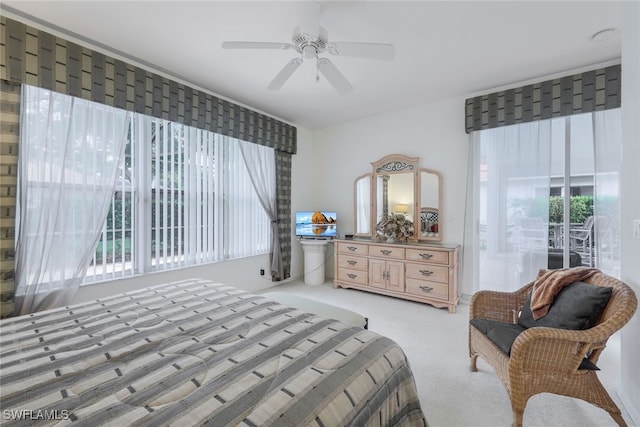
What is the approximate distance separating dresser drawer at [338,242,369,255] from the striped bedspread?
253cm

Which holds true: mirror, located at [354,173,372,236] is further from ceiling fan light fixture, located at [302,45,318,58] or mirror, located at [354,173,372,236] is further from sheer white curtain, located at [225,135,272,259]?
ceiling fan light fixture, located at [302,45,318,58]

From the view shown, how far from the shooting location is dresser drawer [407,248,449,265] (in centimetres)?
335

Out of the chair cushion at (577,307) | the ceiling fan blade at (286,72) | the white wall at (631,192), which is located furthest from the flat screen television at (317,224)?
the white wall at (631,192)

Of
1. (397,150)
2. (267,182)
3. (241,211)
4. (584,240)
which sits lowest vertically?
(584,240)

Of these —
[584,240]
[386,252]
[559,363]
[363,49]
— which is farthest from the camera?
[386,252]

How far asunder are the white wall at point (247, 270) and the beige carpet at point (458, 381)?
171 cm

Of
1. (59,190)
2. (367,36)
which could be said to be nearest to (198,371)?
(59,190)

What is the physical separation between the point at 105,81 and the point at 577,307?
3.93 meters

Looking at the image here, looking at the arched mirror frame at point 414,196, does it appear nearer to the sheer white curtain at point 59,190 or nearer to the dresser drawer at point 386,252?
the dresser drawer at point 386,252

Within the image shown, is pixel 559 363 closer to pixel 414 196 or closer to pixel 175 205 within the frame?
pixel 414 196

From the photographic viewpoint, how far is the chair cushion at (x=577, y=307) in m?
1.54

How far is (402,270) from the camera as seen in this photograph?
366cm

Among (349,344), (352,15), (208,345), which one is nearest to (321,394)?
(349,344)

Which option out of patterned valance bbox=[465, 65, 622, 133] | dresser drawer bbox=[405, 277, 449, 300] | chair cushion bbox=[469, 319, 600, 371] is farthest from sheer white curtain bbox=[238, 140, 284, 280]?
chair cushion bbox=[469, 319, 600, 371]
